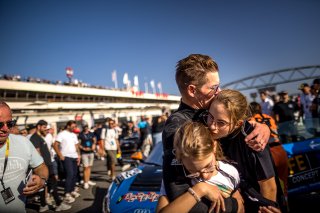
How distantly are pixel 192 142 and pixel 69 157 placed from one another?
5720 millimetres

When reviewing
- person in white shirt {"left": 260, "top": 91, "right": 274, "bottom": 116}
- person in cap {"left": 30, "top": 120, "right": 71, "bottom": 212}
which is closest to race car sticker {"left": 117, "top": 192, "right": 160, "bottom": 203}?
person in cap {"left": 30, "top": 120, "right": 71, "bottom": 212}

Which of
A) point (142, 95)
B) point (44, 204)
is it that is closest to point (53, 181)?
point (44, 204)

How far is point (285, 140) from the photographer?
4.28 meters

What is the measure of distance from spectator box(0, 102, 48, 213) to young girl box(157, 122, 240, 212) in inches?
72.2

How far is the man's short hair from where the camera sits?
144 cm

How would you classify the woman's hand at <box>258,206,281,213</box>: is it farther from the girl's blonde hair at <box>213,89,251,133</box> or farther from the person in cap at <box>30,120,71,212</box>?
the person in cap at <box>30,120,71,212</box>

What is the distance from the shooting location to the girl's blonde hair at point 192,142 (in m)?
1.21

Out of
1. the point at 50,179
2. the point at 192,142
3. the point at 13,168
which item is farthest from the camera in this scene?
the point at 50,179

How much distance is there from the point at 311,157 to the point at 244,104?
9.91 feet

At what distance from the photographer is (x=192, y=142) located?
4.00 feet

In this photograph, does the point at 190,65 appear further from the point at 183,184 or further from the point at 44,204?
the point at 44,204

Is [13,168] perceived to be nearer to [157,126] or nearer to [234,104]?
[234,104]

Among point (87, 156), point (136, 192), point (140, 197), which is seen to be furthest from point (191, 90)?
point (87, 156)

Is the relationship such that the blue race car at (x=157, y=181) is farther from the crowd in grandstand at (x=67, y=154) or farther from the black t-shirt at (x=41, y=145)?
the black t-shirt at (x=41, y=145)
